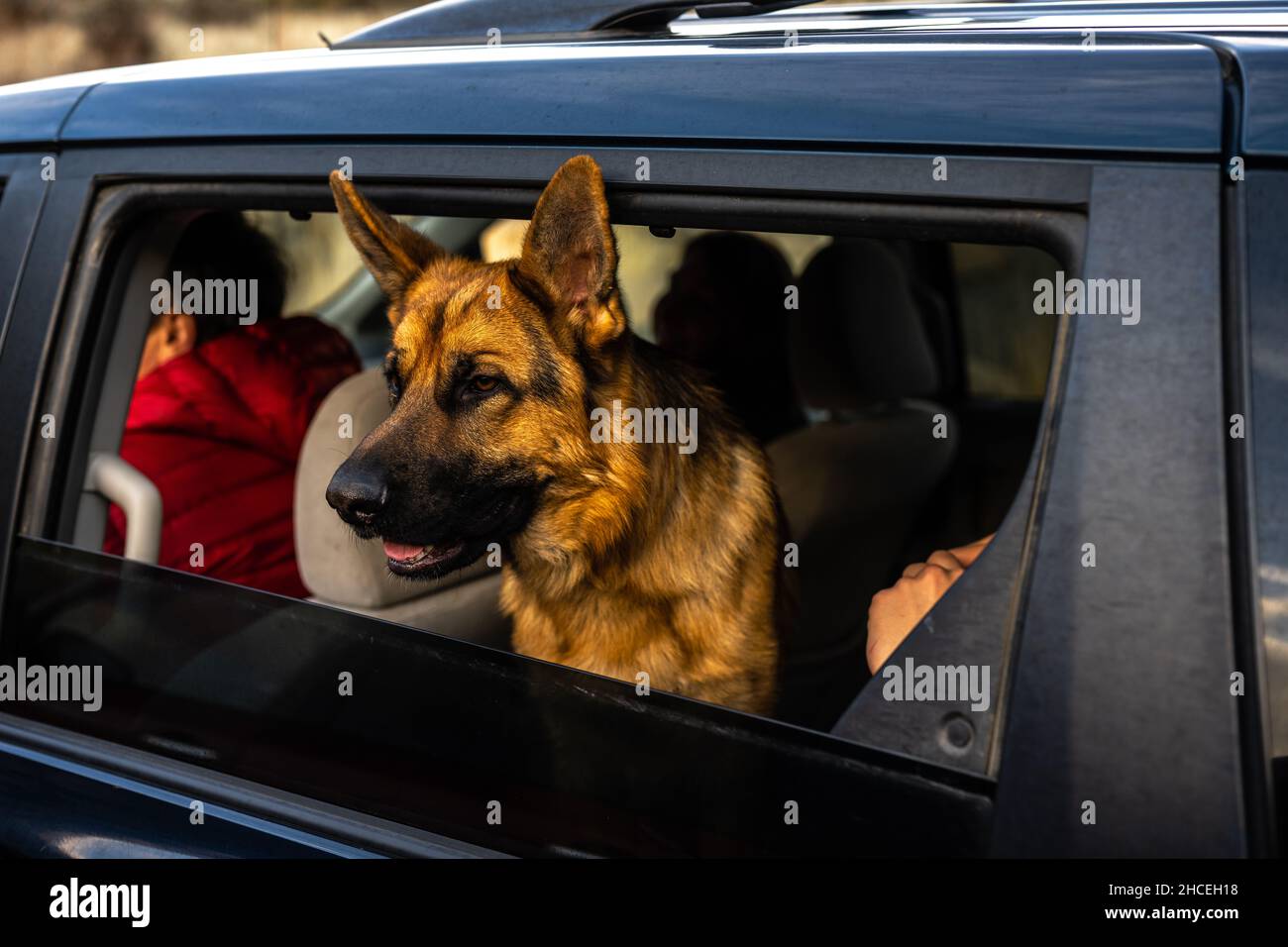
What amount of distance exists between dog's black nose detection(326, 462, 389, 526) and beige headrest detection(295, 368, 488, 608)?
0.27 m

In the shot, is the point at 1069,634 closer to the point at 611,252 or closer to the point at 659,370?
the point at 611,252

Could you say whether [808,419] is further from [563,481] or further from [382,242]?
[382,242]

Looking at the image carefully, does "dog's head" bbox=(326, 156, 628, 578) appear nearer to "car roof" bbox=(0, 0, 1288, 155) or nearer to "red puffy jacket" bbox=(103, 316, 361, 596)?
"car roof" bbox=(0, 0, 1288, 155)

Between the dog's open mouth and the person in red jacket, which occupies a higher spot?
the person in red jacket

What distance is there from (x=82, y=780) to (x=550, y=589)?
3.54ft

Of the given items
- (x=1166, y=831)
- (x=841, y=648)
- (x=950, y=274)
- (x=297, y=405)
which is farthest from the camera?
(x=950, y=274)

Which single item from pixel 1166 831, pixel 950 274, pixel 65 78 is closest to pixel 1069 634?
pixel 1166 831

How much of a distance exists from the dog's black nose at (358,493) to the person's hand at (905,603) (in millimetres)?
874

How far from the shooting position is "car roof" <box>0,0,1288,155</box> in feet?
4.14

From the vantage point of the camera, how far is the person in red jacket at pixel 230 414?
2.54 m

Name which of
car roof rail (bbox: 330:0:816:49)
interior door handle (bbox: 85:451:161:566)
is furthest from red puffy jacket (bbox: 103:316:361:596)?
car roof rail (bbox: 330:0:816:49)

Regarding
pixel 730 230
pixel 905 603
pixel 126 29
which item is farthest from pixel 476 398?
pixel 126 29

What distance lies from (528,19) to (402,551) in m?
0.97

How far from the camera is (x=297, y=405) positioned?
2846 mm
